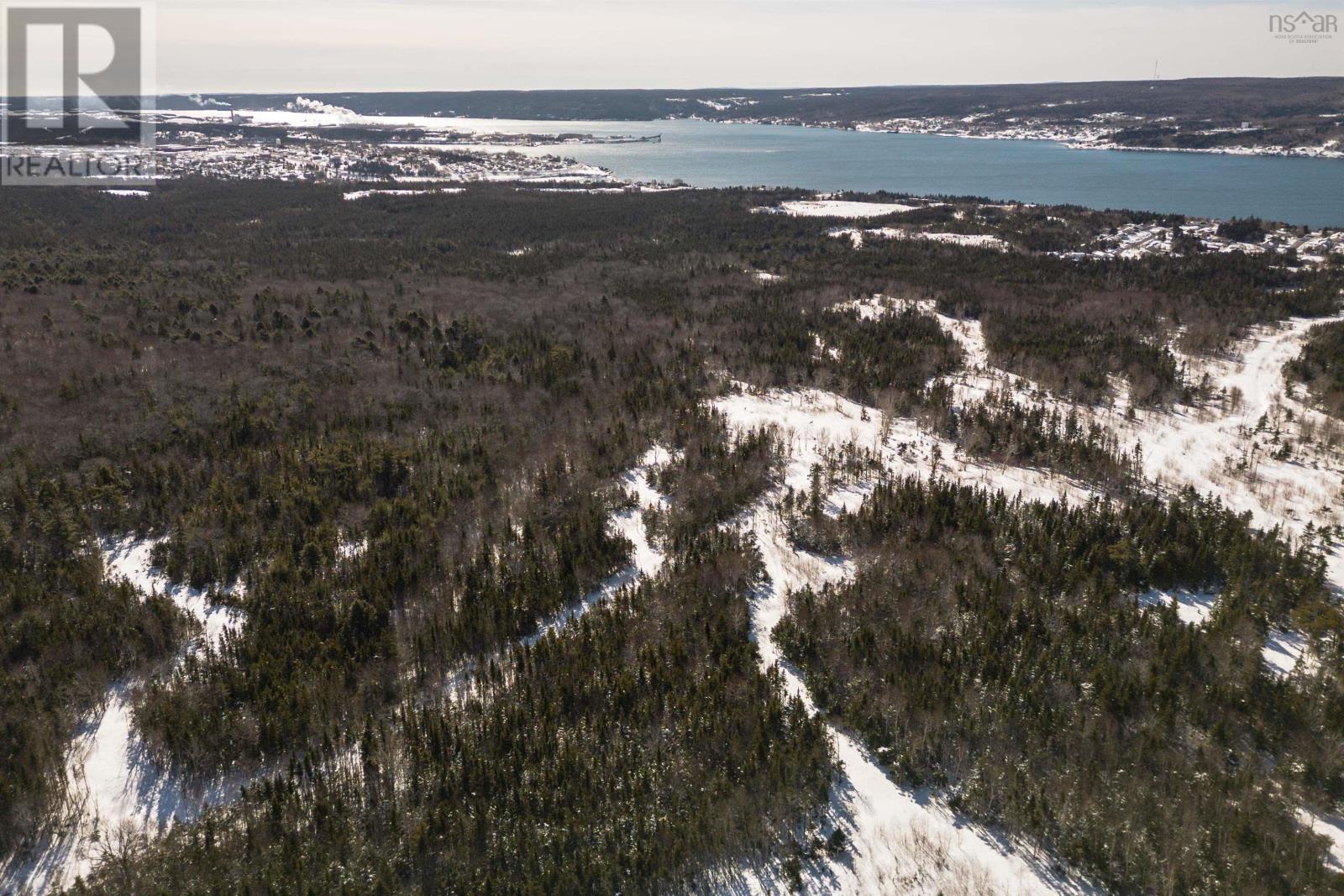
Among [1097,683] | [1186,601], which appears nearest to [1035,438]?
[1186,601]

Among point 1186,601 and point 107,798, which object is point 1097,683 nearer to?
point 1186,601

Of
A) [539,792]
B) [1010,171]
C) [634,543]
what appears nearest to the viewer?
[539,792]

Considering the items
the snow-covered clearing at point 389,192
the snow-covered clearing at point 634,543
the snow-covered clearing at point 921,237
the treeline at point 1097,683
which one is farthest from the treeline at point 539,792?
the snow-covered clearing at point 389,192

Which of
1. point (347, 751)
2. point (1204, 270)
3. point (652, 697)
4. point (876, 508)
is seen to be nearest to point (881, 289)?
point (1204, 270)

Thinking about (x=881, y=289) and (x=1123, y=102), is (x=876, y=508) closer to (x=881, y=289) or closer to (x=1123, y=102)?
(x=881, y=289)

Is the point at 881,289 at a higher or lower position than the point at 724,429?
higher

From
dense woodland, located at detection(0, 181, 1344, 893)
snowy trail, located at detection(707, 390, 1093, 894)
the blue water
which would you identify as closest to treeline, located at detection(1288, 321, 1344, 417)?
dense woodland, located at detection(0, 181, 1344, 893)
